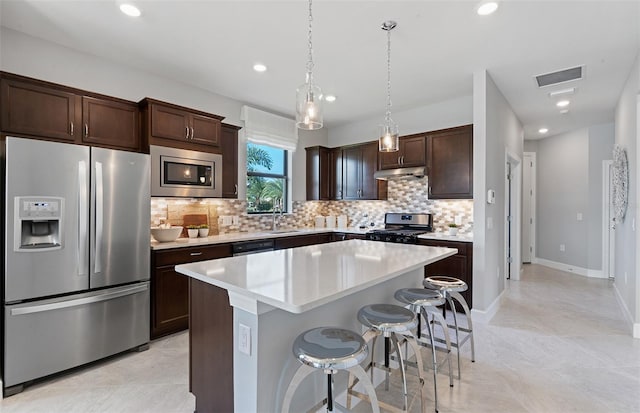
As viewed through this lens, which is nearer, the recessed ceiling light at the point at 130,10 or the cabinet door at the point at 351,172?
the recessed ceiling light at the point at 130,10

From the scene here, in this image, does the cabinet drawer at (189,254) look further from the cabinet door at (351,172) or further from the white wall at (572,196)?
the white wall at (572,196)

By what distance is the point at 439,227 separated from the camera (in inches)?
178

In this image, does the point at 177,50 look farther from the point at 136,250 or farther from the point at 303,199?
the point at 303,199

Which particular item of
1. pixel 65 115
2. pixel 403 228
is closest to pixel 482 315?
pixel 403 228

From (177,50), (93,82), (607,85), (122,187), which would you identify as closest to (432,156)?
(607,85)

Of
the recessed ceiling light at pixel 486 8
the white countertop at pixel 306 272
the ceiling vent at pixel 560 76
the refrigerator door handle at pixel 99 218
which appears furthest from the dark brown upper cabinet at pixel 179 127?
the ceiling vent at pixel 560 76

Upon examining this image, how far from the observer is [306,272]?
1.74 metres

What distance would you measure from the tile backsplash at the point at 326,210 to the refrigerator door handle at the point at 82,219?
102 centimetres

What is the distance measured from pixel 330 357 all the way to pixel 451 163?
3.40 metres

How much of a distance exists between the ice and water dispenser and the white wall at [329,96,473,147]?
4278mm

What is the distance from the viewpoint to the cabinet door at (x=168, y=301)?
2.96m

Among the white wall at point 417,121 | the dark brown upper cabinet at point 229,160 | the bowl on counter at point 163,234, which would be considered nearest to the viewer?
the bowl on counter at point 163,234

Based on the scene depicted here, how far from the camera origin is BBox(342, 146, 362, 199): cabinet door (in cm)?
517

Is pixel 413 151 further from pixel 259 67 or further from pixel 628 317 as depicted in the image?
pixel 628 317
